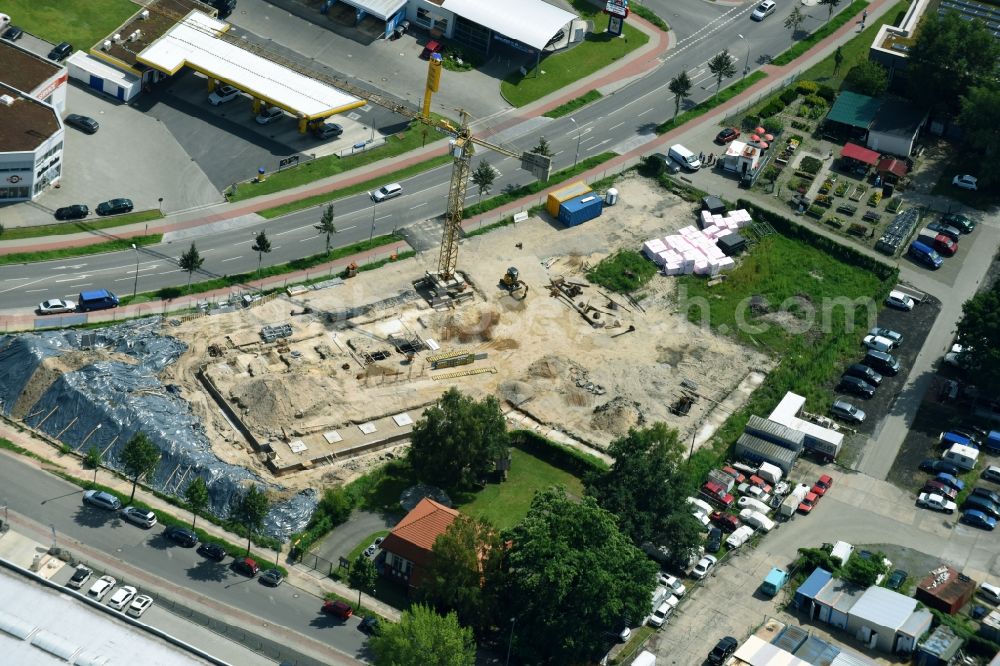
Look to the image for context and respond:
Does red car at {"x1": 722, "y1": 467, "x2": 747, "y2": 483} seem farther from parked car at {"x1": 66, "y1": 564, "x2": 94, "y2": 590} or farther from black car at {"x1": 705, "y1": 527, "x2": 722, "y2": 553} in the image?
parked car at {"x1": 66, "y1": 564, "x2": 94, "y2": 590}

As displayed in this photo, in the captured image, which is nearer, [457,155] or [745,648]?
[745,648]

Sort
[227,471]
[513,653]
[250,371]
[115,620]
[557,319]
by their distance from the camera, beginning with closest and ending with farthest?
1. [115,620]
2. [513,653]
3. [227,471]
4. [250,371]
5. [557,319]

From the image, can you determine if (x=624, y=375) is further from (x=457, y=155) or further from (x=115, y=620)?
(x=115, y=620)

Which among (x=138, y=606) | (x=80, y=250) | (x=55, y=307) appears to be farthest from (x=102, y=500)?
(x=80, y=250)

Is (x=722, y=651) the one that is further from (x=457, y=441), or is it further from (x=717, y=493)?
(x=457, y=441)

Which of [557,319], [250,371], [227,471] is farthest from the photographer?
[557,319]

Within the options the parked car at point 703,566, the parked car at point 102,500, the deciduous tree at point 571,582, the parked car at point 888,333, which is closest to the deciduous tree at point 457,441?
the deciduous tree at point 571,582

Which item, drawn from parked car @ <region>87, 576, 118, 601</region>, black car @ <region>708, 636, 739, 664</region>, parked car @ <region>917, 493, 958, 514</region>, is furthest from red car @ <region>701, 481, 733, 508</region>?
parked car @ <region>87, 576, 118, 601</region>

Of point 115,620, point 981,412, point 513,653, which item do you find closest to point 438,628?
point 513,653
